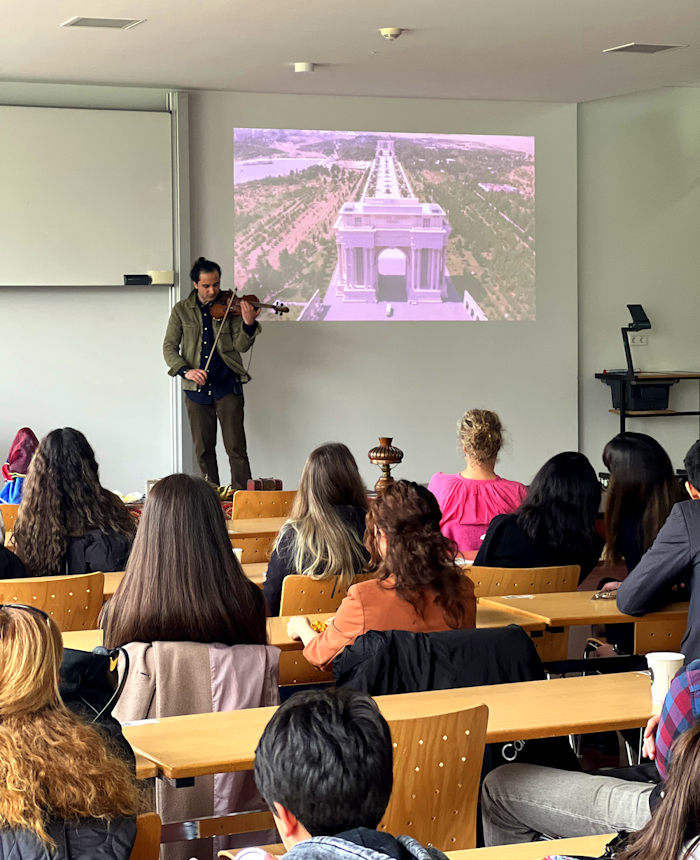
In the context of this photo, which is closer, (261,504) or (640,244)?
(261,504)

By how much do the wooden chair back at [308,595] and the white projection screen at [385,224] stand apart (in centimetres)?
470

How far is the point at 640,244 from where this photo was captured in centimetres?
860

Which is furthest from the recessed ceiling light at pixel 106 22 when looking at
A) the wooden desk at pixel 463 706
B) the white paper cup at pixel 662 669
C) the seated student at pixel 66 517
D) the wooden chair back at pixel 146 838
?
the wooden chair back at pixel 146 838

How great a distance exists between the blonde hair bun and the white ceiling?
244 centimetres

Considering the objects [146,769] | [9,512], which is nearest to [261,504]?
[9,512]

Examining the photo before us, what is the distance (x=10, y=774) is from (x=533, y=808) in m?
1.17

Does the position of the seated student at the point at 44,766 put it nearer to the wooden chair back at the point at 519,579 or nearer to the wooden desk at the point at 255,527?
the wooden chair back at the point at 519,579

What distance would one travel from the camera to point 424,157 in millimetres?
8062

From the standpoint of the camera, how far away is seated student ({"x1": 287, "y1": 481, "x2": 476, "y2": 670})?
2.60m

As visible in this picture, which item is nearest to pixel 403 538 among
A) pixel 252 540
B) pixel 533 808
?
pixel 533 808

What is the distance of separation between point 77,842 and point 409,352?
6768mm

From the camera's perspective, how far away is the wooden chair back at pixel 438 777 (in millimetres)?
1884

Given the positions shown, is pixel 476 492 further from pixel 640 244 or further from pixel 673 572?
pixel 640 244

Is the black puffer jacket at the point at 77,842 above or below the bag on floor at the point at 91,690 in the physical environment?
below
